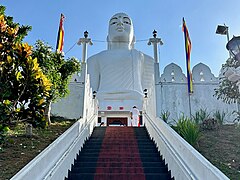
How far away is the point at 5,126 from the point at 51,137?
9.26ft

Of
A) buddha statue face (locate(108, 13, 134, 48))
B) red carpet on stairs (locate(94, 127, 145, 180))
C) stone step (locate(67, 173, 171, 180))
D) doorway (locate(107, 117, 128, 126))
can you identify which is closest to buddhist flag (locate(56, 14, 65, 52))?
red carpet on stairs (locate(94, 127, 145, 180))

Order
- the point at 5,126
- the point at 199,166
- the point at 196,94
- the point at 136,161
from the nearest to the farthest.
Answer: the point at 199,166, the point at 5,126, the point at 136,161, the point at 196,94

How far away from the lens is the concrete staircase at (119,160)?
496 cm

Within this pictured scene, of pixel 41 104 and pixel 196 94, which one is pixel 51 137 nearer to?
pixel 41 104

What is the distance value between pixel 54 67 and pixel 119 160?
11.0 ft

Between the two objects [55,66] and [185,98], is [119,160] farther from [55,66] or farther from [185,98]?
[185,98]

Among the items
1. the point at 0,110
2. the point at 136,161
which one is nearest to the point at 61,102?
the point at 136,161

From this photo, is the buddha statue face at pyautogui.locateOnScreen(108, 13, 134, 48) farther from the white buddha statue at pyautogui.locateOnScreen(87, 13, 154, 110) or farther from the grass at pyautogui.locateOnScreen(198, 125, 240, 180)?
the grass at pyautogui.locateOnScreen(198, 125, 240, 180)

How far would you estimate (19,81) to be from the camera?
4.59 m

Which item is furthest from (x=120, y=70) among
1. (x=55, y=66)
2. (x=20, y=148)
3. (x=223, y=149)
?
(x=20, y=148)

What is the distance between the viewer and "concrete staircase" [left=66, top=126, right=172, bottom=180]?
4.96 metres

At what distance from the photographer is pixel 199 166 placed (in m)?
3.78

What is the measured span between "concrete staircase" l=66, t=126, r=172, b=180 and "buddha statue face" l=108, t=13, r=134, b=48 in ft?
37.2

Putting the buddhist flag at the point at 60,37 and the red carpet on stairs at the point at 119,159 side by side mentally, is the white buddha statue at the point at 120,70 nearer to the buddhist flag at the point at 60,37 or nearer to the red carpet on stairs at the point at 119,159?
the buddhist flag at the point at 60,37
